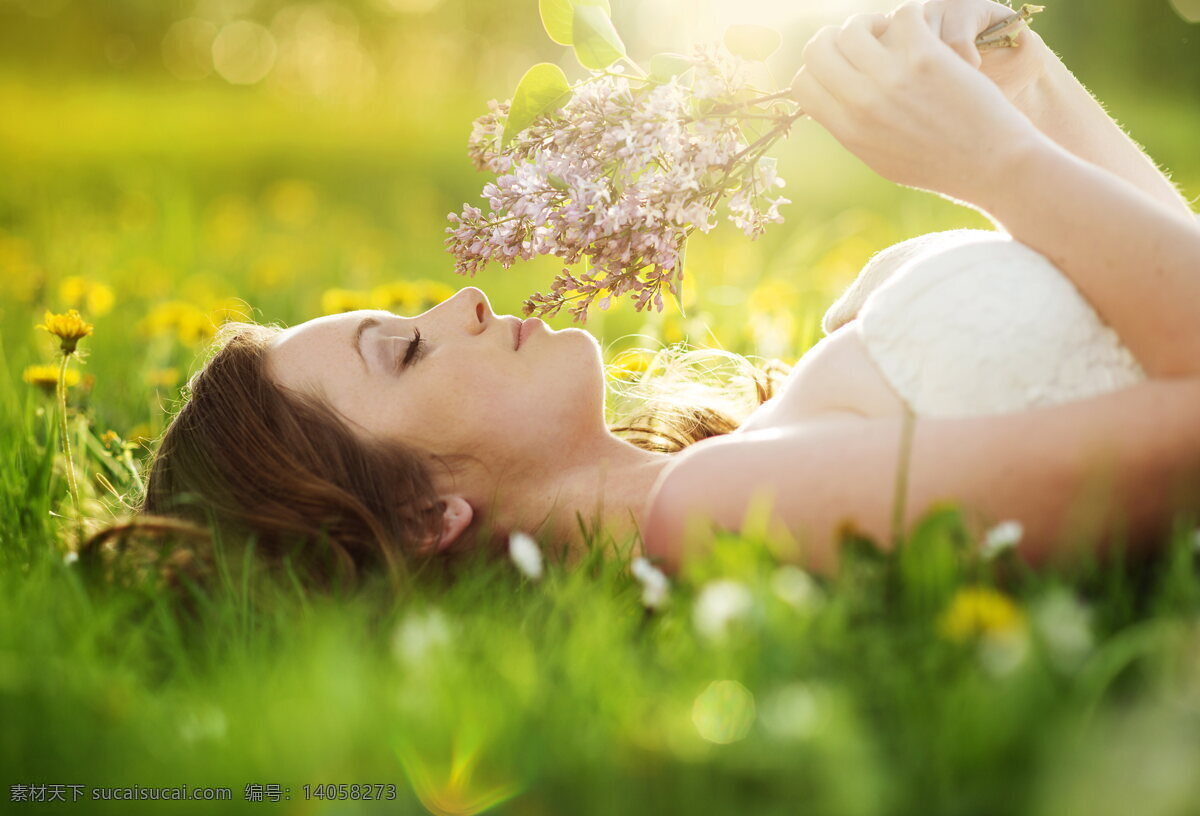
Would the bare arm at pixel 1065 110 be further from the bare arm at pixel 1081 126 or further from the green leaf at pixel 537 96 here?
the green leaf at pixel 537 96

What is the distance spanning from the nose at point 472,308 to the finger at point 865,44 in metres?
0.85

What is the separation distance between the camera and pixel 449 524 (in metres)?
2.01

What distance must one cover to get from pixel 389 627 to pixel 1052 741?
0.98m

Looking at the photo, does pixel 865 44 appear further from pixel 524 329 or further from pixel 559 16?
pixel 524 329

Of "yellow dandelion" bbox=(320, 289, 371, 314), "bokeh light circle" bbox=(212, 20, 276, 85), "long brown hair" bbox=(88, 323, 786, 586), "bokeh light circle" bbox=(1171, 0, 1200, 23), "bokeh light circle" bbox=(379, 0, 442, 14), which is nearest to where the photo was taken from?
"long brown hair" bbox=(88, 323, 786, 586)

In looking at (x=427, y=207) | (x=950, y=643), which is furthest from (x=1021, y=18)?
(x=427, y=207)

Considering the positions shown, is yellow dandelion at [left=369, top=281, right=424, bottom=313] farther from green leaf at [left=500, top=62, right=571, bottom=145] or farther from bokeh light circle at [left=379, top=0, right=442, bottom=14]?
bokeh light circle at [left=379, top=0, right=442, bottom=14]

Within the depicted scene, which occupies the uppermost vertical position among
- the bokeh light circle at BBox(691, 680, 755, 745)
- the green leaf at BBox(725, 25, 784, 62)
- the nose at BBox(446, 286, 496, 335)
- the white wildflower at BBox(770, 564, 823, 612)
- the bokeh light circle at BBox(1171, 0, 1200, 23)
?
the bokeh light circle at BBox(1171, 0, 1200, 23)

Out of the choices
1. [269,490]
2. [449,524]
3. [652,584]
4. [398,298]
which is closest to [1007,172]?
[652,584]

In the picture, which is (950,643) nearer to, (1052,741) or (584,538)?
(1052,741)

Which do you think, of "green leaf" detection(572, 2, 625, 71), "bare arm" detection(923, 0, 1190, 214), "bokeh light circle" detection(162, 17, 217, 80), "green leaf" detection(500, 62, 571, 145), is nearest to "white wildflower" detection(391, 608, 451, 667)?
"green leaf" detection(500, 62, 571, 145)

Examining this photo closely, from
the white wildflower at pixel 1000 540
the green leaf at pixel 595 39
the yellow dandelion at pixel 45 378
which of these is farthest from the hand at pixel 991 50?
the yellow dandelion at pixel 45 378

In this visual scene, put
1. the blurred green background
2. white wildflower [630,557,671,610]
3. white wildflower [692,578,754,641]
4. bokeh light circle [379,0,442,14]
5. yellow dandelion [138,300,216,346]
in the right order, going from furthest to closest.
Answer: bokeh light circle [379,0,442,14] → the blurred green background → yellow dandelion [138,300,216,346] → white wildflower [630,557,671,610] → white wildflower [692,578,754,641]

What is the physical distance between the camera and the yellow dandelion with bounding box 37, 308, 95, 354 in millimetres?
2227
